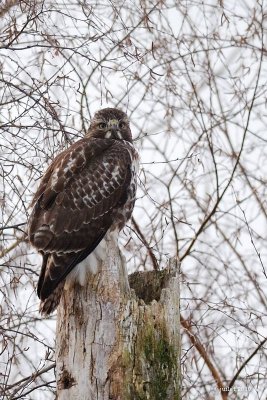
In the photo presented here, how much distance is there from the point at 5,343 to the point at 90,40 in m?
2.02

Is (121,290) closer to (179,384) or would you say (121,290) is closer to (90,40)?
(179,384)

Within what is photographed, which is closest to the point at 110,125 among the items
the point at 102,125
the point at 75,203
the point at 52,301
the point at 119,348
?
the point at 102,125

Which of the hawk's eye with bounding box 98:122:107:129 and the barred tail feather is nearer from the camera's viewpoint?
the barred tail feather

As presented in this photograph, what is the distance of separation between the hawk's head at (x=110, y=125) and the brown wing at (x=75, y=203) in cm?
40

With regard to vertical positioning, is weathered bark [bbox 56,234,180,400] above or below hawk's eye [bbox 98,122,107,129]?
below

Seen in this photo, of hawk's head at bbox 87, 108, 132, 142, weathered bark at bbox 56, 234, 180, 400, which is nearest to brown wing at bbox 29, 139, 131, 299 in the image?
hawk's head at bbox 87, 108, 132, 142

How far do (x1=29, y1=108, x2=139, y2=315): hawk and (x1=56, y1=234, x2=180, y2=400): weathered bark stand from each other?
34 cm

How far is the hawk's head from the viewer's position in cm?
643

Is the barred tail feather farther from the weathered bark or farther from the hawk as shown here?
the weathered bark

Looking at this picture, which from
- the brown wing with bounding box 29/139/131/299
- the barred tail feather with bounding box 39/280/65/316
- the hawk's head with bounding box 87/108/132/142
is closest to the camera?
the barred tail feather with bounding box 39/280/65/316

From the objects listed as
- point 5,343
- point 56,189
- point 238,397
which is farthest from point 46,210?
point 238,397

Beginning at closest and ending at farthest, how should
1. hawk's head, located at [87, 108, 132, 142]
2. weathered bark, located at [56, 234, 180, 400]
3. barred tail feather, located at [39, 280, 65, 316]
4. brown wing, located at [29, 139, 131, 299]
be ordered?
weathered bark, located at [56, 234, 180, 400] → barred tail feather, located at [39, 280, 65, 316] → brown wing, located at [29, 139, 131, 299] → hawk's head, located at [87, 108, 132, 142]

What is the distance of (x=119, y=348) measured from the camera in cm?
429

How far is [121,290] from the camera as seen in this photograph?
455 cm
